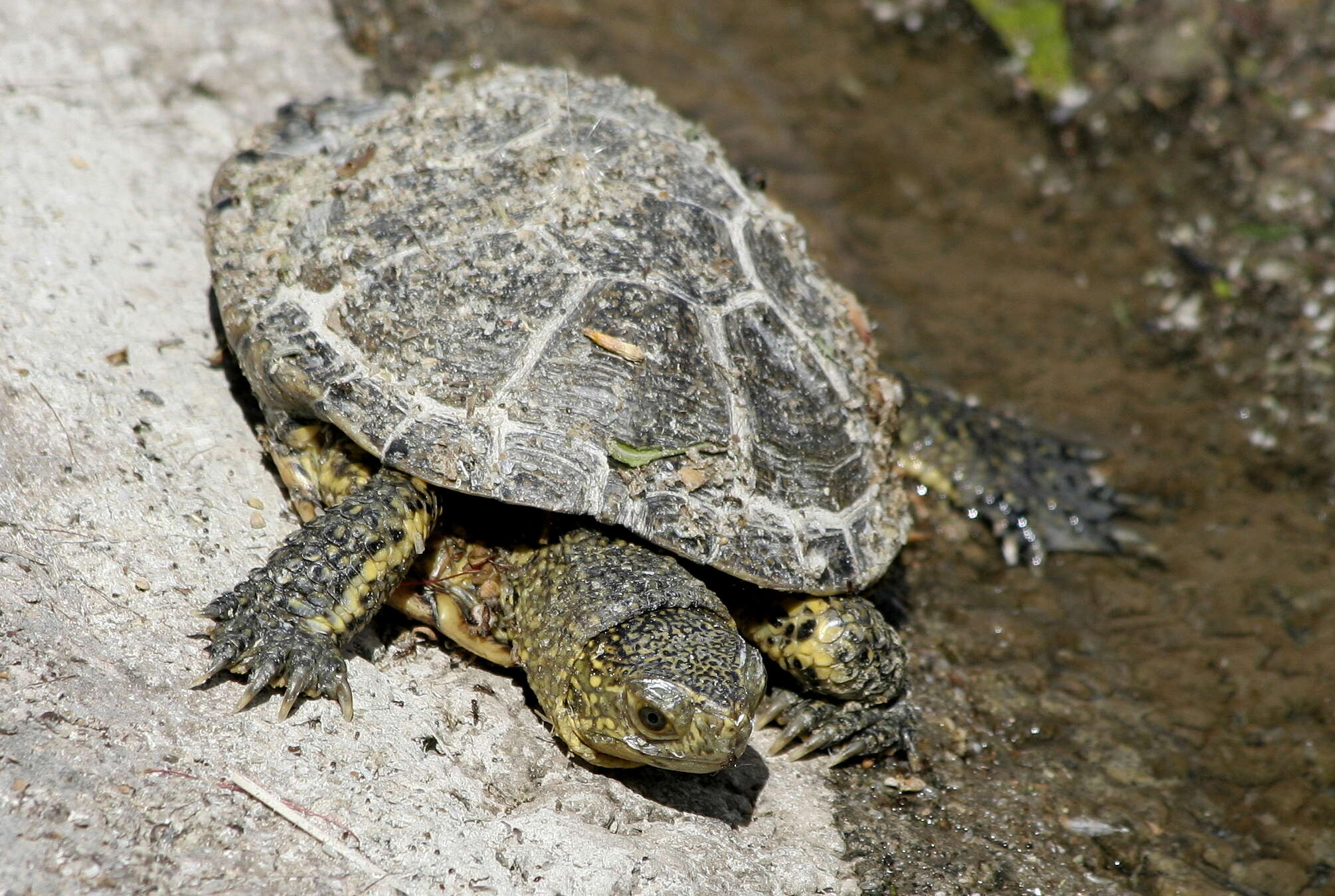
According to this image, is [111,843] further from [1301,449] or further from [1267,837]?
[1301,449]

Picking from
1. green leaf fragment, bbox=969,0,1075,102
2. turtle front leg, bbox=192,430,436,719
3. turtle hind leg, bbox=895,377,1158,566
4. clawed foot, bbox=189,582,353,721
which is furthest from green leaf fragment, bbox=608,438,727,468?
green leaf fragment, bbox=969,0,1075,102

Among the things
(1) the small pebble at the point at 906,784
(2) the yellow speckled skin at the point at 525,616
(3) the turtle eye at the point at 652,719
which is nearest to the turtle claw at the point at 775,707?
(1) the small pebble at the point at 906,784

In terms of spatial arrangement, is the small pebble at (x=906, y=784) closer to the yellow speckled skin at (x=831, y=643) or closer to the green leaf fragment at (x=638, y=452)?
the yellow speckled skin at (x=831, y=643)

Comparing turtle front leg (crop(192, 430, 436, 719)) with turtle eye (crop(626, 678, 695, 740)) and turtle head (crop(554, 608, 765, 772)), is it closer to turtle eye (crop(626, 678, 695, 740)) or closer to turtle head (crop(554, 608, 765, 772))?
turtle head (crop(554, 608, 765, 772))

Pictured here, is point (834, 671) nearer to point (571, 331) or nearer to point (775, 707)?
point (775, 707)

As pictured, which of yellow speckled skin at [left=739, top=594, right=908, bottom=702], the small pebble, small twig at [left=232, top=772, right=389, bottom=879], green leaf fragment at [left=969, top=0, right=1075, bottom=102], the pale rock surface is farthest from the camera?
green leaf fragment at [left=969, top=0, right=1075, bottom=102]

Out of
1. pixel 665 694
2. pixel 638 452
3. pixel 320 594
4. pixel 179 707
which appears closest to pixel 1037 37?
pixel 638 452
